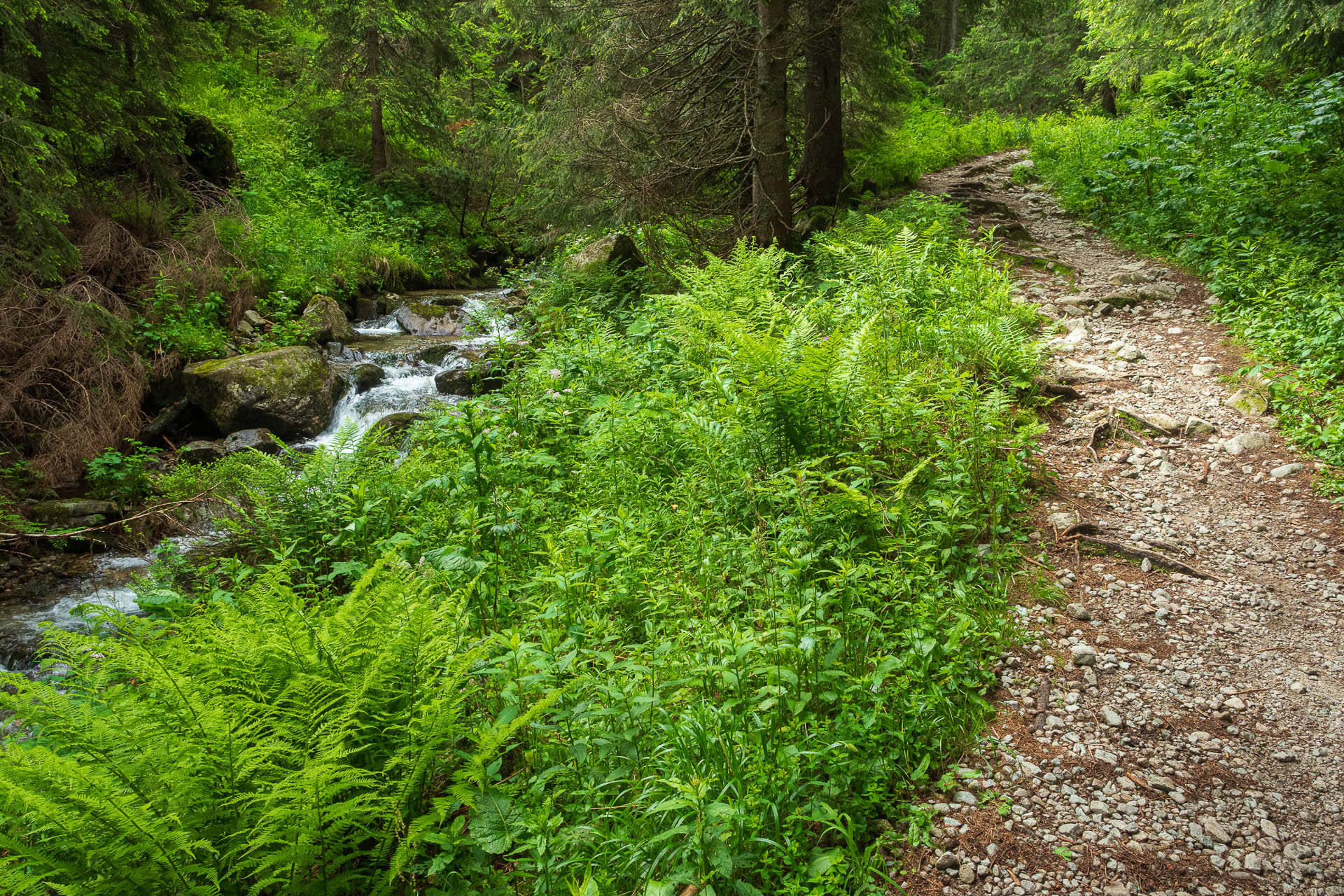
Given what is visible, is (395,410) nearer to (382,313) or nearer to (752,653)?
(382,313)

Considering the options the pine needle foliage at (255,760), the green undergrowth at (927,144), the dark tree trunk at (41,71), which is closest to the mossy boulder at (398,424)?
the dark tree trunk at (41,71)

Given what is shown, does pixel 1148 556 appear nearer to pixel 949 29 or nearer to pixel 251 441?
pixel 251 441

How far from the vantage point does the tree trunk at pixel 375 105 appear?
18.0m

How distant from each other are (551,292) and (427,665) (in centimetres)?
914

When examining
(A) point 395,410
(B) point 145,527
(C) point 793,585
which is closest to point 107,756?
(C) point 793,585

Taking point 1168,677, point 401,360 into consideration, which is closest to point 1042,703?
point 1168,677

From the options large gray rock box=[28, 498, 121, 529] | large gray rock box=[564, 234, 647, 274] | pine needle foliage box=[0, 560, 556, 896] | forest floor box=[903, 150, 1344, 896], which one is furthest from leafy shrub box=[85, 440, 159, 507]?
forest floor box=[903, 150, 1344, 896]

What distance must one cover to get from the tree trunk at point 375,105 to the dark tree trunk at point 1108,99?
21.4 m

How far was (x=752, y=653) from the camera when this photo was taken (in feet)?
10.4

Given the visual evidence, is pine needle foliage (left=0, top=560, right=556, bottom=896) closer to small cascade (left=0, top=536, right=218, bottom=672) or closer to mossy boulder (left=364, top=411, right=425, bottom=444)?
small cascade (left=0, top=536, right=218, bottom=672)

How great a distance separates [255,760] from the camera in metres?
2.32

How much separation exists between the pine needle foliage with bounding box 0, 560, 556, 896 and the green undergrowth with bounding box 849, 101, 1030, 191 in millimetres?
12762

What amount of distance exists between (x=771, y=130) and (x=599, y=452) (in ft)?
18.4

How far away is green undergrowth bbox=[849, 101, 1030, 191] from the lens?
14.3m
